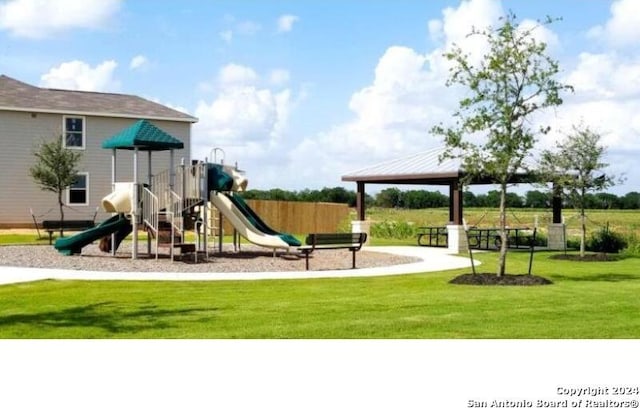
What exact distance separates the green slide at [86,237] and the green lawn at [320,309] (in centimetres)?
611

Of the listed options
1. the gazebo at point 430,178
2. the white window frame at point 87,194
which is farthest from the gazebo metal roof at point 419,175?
the white window frame at point 87,194

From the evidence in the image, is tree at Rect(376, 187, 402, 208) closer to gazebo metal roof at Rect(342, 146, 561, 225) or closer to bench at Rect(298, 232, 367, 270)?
gazebo metal roof at Rect(342, 146, 561, 225)

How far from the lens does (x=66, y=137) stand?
115ft

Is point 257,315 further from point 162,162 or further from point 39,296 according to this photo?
point 162,162

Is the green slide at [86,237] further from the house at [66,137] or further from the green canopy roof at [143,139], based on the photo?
the house at [66,137]

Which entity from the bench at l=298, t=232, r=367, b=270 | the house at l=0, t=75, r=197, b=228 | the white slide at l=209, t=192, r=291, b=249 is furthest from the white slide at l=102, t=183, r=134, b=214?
the house at l=0, t=75, r=197, b=228

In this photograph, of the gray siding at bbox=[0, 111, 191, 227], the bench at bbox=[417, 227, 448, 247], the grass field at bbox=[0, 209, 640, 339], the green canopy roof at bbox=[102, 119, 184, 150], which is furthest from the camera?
the gray siding at bbox=[0, 111, 191, 227]

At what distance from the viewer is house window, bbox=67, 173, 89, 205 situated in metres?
34.9

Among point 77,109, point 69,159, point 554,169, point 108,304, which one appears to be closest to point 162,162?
point 77,109

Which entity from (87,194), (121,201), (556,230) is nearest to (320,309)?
(121,201)

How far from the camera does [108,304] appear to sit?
12.3 meters

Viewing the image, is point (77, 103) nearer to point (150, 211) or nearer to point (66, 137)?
point (66, 137)

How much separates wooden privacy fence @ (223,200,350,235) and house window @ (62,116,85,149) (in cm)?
762

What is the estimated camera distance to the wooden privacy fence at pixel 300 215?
128ft
